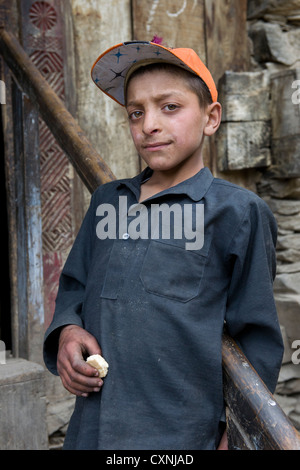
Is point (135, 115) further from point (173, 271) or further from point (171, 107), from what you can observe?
point (173, 271)

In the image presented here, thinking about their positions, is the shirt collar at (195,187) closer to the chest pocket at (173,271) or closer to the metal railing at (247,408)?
the chest pocket at (173,271)

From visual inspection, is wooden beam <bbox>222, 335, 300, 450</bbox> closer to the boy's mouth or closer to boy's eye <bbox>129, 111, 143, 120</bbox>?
the boy's mouth

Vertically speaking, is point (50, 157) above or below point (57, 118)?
below

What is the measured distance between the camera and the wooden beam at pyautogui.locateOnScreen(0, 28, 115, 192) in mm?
1808

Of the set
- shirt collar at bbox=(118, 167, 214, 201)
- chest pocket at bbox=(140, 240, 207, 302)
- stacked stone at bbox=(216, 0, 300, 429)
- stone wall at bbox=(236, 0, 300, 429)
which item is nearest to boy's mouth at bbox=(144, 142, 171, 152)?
shirt collar at bbox=(118, 167, 214, 201)

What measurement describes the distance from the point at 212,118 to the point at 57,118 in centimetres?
73

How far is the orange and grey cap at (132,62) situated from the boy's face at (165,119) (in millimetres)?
42

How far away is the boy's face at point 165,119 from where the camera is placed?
1380 millimetres

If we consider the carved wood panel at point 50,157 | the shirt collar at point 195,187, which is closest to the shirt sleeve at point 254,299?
the shirt collar at point 195,187

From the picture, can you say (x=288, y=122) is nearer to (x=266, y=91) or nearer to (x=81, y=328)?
(x=266, y=91)

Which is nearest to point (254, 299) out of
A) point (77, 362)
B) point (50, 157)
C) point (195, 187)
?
point (195, 187)

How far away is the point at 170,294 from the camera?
1289 mm

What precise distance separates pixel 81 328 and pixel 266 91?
2.28 meters
